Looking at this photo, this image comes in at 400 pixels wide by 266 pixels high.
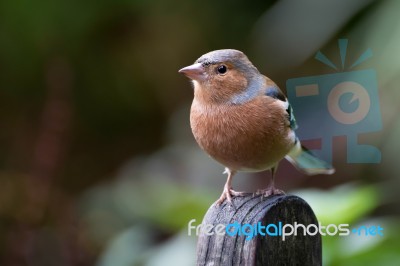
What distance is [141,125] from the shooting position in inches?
232

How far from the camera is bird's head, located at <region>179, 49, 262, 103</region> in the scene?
2.15 m

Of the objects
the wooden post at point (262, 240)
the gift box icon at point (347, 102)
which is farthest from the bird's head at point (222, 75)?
the wooden post at point (262, 240)

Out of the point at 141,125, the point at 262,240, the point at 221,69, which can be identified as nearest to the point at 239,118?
the point at 221,69

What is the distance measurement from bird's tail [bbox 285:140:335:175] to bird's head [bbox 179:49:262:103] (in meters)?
0.30

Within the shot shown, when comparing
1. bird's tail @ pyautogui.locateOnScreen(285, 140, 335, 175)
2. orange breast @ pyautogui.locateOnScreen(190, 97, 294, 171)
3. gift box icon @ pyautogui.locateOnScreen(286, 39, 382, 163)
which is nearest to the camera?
gift box icon @ pyautogui.locateOnScreen(286, 39, 382, 163)

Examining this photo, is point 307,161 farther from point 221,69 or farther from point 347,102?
point 221,69

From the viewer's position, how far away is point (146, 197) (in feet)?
13.9

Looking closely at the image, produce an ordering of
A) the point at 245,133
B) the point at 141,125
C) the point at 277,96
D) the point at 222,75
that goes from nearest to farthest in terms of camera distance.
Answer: the point at 245,133, the point at 222,75, the point at 277,96, the point at 141,125

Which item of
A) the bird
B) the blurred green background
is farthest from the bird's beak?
the blurred green background

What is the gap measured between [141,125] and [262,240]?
418 centimetres

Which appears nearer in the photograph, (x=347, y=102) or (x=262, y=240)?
(x=262, y=240)

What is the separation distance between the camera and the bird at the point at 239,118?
206 centimetres

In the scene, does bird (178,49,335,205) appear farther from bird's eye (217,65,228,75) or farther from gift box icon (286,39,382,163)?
gift box icon (286,39,382,163)

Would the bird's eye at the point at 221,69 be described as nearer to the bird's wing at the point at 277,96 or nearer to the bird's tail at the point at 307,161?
the bird's wing at the point at 277,96
